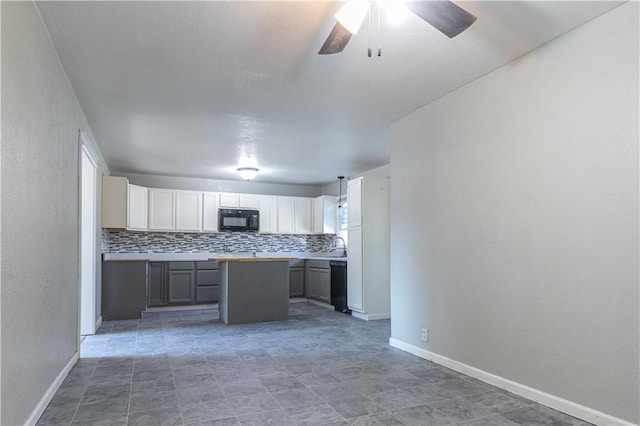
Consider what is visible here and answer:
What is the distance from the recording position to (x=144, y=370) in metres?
3.47

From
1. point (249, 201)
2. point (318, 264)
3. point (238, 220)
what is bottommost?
point (318, 264)

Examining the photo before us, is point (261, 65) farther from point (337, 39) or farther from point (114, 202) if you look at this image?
point (114, 202)

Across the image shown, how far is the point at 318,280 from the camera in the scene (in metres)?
7.43

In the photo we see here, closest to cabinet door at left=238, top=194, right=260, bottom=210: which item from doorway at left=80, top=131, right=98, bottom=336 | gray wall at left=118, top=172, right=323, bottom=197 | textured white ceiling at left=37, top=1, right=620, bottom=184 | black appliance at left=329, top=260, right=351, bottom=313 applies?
gray wall at left=118, top=172, right=323, bottom=197

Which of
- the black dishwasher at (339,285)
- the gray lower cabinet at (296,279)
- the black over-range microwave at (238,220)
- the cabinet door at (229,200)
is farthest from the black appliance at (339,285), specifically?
the cabinet door at (229,200)

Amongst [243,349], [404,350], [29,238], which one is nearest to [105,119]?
[29,238]

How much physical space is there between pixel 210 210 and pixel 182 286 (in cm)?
144

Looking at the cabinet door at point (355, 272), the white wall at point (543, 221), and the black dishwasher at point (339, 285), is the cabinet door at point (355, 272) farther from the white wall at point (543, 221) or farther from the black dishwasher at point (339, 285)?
the white wall at point (543, 221)

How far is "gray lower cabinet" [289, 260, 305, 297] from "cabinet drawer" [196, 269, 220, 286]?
1.39 metres

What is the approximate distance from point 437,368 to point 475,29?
2.58 metres

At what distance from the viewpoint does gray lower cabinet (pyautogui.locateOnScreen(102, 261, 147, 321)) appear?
583 cm

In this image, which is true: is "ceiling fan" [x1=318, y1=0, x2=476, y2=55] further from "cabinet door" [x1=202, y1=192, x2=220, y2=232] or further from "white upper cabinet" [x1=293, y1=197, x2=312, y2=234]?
"white upper cabinet" [x1=293, y1=197, x2=312, y2=234]

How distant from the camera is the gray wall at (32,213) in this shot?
192cm

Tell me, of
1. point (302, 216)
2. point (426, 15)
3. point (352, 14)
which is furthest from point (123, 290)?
point (426, 15)
